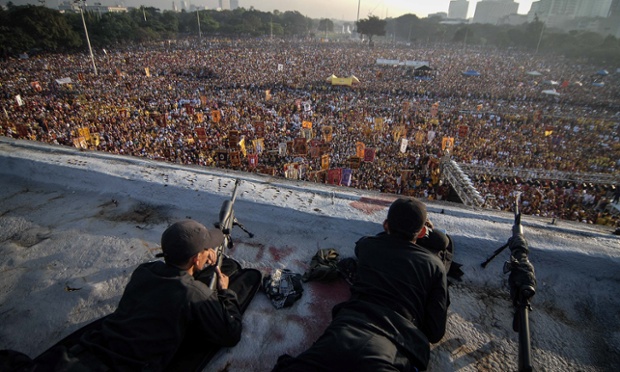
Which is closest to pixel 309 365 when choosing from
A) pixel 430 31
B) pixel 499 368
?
pixel 499 368

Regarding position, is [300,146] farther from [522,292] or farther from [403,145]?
[522,292]

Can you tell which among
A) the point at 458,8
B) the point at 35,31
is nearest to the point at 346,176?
the point at 35,31

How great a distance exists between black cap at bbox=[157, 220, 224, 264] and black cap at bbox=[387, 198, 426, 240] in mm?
1172

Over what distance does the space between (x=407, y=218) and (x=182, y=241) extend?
1340 mm

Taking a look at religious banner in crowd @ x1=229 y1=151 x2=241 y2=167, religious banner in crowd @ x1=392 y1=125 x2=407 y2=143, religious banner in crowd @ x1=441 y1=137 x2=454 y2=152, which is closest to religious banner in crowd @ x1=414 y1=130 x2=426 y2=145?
religious banner in crowd @ x1=392 y1=125 x2=407 y2=143

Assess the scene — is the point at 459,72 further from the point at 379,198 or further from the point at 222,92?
the point at 379,198

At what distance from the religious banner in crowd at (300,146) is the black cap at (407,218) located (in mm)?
11106

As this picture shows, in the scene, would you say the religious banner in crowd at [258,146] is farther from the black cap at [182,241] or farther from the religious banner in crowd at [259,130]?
the black cap at [182,241]

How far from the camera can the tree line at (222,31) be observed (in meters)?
35.6

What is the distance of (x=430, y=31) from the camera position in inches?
3214

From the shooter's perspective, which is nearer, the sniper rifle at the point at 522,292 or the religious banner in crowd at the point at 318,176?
the sniper rifle at the point at 522,292

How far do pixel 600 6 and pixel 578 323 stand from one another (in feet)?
489

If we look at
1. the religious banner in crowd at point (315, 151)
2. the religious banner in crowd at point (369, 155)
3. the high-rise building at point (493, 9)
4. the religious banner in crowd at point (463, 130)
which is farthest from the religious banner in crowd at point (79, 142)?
the high-rise building at point (493, 9)

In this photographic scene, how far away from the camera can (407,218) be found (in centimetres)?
202
